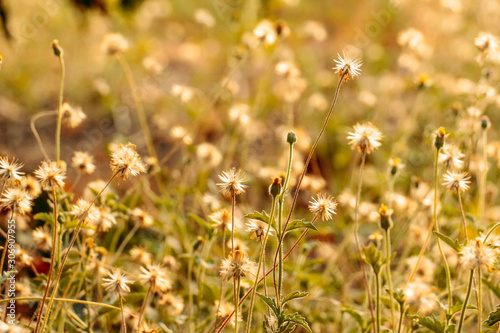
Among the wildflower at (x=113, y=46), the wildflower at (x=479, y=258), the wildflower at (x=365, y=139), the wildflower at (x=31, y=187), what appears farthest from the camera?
the wildflower at (x=113, y=46)

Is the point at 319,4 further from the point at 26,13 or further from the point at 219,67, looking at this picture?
the point at 26,13

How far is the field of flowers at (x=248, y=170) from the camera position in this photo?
3.70 ft

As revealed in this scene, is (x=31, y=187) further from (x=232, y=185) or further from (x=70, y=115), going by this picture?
(x=232, y=185)

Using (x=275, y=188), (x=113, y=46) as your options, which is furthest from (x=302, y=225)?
(x=113, y=46)

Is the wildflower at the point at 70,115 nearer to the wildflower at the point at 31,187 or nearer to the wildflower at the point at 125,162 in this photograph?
the wildflower at the point at 31,187

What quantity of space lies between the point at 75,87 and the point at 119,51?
1357 mm

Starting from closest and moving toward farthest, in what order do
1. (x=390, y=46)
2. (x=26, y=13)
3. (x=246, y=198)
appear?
(x=246, y=198) → (x=26, y=13) → (x=390, y=46)

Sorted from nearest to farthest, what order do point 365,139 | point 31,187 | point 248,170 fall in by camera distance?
1. point 365,139
2. point 31,187
3. point 248,170

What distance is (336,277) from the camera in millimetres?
1790

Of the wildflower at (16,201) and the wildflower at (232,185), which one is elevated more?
the wildflower at (232,185)

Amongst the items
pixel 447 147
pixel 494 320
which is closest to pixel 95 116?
pixel 447 147

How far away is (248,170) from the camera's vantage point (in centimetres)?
248

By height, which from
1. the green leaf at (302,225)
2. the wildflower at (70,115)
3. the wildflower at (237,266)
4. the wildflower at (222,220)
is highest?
the wildflower at (70,115)

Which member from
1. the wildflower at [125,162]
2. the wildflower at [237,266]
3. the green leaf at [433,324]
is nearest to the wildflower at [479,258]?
the green leaf at [433,324]
